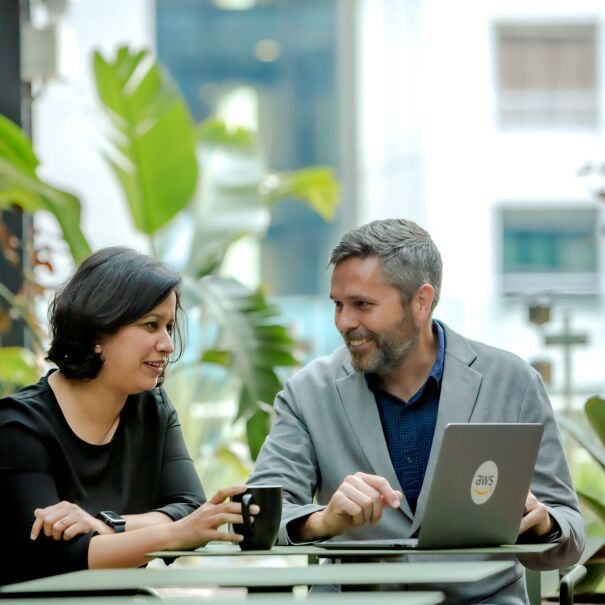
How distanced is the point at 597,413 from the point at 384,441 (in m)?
0.82

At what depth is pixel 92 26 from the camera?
26.9 feet

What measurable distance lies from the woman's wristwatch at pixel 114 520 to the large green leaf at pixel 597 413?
47.1 inches

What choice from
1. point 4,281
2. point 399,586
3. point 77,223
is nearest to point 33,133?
point 4,281

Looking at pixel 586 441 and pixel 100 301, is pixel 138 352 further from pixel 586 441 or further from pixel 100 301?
pixel 586 441

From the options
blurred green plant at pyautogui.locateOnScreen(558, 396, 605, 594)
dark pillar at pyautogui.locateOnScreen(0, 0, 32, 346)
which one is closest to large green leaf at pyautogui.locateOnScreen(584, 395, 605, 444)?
blurred green plant at pyautogui.locateOnScreen(558, 396, 605, 594)

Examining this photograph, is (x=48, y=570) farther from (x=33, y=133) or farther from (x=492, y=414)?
(x=33, y=133)

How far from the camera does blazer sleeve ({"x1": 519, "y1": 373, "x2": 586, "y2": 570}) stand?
2.30m

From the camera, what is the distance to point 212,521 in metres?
2.06

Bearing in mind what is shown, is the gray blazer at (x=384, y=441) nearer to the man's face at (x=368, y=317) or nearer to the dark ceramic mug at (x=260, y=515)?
the man's face at (x=368, y=317)

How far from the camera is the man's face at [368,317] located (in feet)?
8.07

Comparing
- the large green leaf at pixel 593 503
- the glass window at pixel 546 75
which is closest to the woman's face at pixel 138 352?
the large green leaf at pixel 593 503

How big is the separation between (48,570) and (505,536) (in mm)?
711

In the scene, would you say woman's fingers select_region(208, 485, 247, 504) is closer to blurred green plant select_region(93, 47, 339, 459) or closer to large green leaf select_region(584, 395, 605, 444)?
large green leaf select_region(584, 395, 605, 444)

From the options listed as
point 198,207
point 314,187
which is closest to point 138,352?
point 198,207
